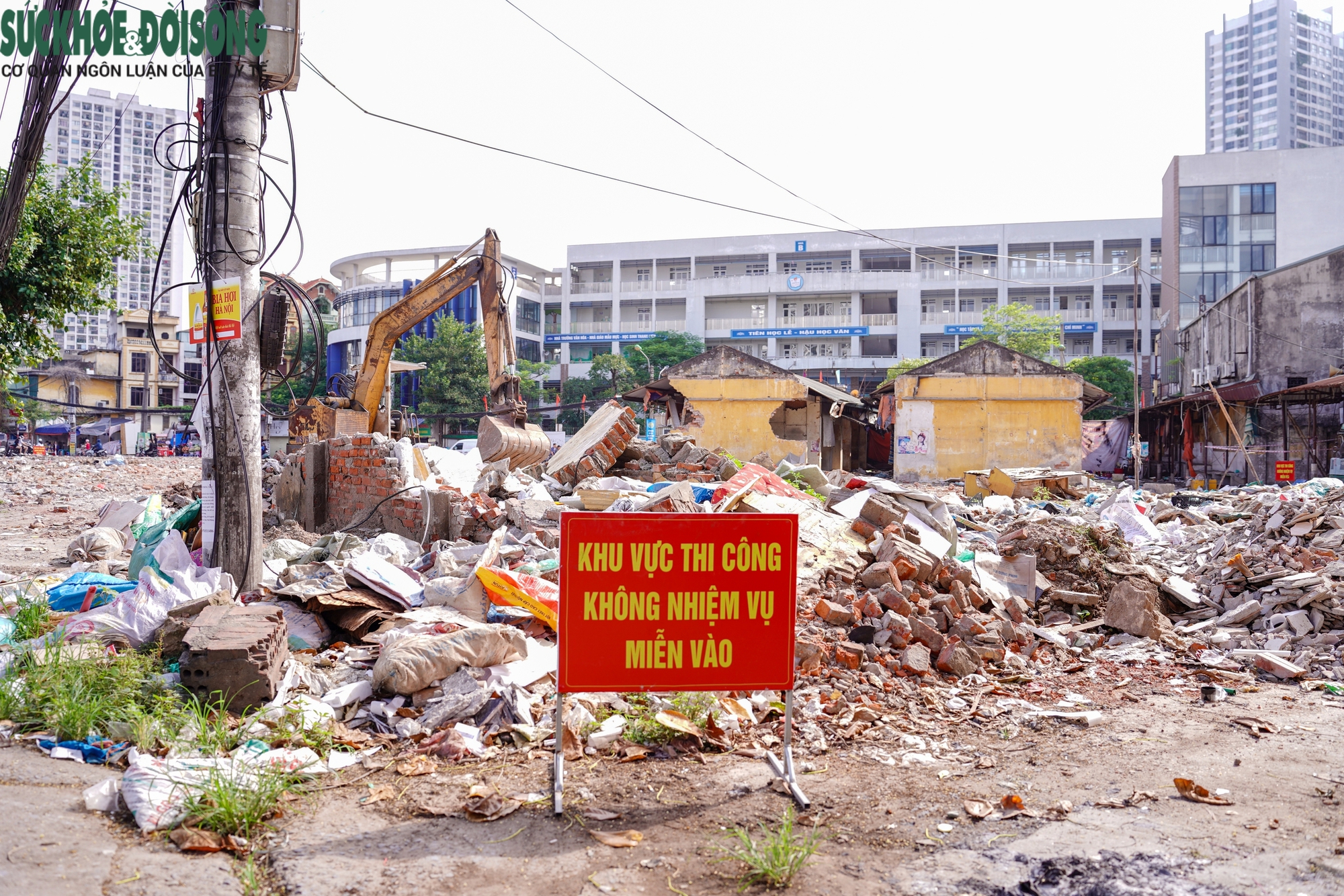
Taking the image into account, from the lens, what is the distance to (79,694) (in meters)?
4.20

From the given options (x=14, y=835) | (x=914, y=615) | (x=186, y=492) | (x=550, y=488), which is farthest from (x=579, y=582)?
(x=186, y=492)

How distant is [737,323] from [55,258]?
4738 centimetres

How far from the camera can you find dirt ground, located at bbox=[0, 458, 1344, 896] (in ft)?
9.43

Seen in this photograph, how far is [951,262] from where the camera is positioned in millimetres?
56531

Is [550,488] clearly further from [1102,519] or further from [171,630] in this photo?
[1102,519]

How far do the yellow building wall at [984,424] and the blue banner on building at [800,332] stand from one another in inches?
1181

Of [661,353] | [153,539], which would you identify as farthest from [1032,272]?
[153,539]

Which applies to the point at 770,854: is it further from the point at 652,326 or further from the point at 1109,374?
the point at 652,326

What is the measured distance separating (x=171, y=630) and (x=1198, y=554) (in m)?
10.1

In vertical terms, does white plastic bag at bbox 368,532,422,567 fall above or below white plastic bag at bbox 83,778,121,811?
above

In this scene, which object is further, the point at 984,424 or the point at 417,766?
the point at 984,424

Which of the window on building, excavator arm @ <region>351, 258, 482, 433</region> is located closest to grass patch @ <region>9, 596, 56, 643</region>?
excavator arm @ <region>351, 258, 482, 433</region>

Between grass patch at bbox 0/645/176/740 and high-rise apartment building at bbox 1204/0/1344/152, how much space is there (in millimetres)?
133201

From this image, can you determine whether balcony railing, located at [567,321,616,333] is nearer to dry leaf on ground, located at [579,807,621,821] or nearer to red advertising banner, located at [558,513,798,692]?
red advertising banner, located at [558,513,798,692]
